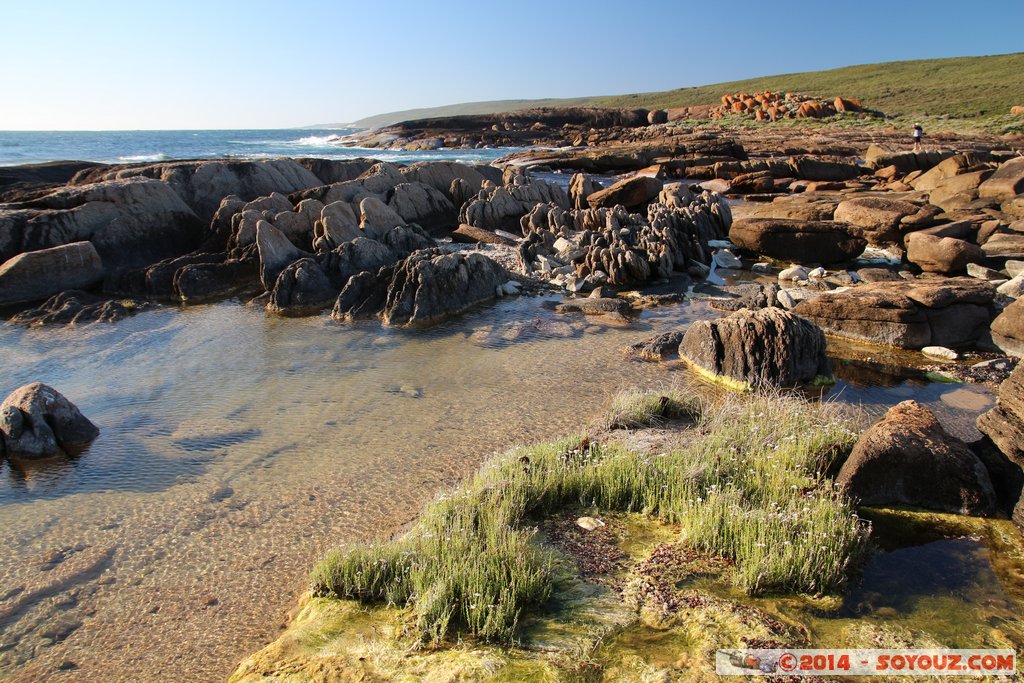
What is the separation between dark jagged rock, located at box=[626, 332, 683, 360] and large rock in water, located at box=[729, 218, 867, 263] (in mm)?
8619

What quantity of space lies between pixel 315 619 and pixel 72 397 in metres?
7.88

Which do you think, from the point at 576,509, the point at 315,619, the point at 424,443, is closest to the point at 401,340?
the point at 424,443

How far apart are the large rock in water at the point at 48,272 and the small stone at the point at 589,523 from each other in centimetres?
1686

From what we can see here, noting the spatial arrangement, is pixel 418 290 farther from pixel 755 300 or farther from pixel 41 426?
pixel 41 426

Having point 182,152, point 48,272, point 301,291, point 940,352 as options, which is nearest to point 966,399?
point 940,352

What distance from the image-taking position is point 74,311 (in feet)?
47.9

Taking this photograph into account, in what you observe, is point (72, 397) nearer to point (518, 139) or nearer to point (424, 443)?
point (424, 443)

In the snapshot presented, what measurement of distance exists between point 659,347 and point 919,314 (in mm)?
5040

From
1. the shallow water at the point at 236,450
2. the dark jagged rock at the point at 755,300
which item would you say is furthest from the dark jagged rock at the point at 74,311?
the dark jagged rock at the point at 755,300

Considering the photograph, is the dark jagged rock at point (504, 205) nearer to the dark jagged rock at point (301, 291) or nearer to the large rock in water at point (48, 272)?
the dark jagged rock at point (301, 291)

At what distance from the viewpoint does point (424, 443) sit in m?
8.25

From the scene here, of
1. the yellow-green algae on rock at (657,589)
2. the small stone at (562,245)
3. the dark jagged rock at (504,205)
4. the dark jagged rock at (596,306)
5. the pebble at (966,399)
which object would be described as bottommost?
the pebble at (966,399)

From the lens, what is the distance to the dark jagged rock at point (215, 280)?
16609 millimetres

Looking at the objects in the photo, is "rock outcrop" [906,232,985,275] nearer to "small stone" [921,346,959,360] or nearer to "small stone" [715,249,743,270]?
"small stone" [715,249,743,270]
